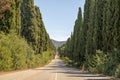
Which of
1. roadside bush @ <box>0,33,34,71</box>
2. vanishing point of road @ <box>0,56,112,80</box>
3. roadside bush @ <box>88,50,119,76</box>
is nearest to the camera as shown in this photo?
vanishing point of road @ <box>0,56,112,80</box>

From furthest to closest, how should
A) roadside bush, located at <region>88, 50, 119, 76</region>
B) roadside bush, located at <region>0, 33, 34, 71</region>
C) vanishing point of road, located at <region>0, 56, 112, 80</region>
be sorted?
1. roadside bush, located at <region>0, 33, 34, 71</region>
2. roadside bush, located at <region>88, 50, 119, 76</region>
3. vanishing point of road, located at <region>0, 56, 112, 80</region>

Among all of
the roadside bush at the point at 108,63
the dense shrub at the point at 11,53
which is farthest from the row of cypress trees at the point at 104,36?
the dense shrub at the point at 11,53

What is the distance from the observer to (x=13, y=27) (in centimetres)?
4616

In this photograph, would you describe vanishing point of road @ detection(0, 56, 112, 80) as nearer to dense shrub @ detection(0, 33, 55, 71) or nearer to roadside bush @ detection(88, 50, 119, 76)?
roadside bush @ detection(88, 50, 119, 76)

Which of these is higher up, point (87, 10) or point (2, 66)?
point (87, 10)

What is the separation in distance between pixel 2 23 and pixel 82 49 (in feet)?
101

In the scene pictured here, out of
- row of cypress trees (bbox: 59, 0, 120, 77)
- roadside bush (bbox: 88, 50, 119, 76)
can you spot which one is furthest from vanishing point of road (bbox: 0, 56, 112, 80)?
row of cypress trees (bbox: 59, 0, 120, 77)

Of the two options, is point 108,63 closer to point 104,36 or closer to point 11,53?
point 104,36

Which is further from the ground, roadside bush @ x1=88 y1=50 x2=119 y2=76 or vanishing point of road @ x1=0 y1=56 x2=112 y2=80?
roadside bush @ x1=88 y1=50 x2=119 y2=76

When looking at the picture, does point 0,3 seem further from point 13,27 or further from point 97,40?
point 97,40

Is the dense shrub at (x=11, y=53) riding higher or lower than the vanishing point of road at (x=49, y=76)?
higher

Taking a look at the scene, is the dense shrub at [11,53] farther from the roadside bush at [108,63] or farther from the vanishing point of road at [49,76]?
the roadside bush at [108,63]

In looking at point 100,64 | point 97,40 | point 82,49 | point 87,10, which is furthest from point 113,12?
point 82,49

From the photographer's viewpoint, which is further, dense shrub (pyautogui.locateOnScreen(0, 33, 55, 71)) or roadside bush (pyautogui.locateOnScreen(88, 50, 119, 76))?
dense shrub (pyautogui.locateOnScreen(0, 33, 55, 71))
